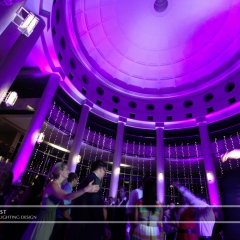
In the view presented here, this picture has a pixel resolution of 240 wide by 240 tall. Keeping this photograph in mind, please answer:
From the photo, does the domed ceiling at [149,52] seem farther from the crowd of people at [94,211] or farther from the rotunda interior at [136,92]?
the crowd of people at [94,211]

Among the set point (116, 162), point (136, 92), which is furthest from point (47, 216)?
point (136, 92)

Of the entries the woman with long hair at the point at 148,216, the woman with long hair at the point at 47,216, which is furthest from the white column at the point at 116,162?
the woman with long hair at the point at 47,216

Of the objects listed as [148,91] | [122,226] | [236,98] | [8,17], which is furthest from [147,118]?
[8,17]

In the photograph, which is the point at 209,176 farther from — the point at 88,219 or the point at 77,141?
the point at 88,219

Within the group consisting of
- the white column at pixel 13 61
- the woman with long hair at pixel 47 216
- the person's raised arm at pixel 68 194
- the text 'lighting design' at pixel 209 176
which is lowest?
the woman with long hair at pixel 47 216

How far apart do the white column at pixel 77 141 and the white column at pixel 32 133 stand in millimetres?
3813

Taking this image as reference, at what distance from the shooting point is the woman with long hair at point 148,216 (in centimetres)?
248

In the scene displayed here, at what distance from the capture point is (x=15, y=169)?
316 inches

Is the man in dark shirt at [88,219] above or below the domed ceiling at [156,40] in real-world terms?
below

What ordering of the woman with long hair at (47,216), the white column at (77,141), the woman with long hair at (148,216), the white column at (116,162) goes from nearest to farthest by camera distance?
the woman with long hair at (47,216) → the woman with long hair at (148,216) → the white column at (77,141) → the white column at (116,162)

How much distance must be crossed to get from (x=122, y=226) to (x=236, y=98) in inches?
575

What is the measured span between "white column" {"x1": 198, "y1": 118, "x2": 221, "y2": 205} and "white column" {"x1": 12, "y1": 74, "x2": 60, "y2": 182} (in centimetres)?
1327

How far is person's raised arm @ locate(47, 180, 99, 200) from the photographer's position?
199 centimetres

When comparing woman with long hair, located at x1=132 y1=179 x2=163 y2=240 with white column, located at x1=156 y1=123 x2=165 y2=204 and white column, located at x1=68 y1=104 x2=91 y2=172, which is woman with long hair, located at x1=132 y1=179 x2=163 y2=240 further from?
white column, located at x1=156 y1=123 x2=165 y2=204
